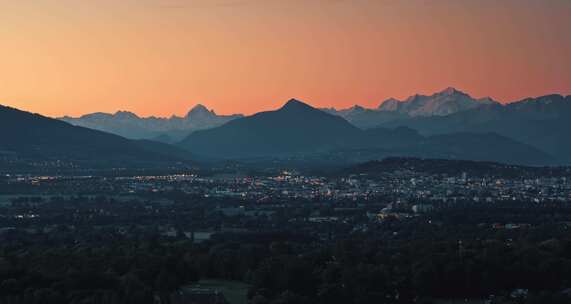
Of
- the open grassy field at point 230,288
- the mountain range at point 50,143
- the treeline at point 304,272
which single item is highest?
the mountain range at point 50,143

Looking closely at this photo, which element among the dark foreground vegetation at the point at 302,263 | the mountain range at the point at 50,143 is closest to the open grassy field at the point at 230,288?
the dark foreground vegetation at the point at 302,263

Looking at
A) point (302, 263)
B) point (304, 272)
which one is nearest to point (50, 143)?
point (302, 263)

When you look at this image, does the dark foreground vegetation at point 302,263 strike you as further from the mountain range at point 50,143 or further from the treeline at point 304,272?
the mountain range at point 50,143

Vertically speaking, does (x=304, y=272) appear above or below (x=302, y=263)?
below

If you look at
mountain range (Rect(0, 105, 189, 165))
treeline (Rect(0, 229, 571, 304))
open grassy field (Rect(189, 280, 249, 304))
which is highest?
mountain range (Rect(0, 105, 189, 165))

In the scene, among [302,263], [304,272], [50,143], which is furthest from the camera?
[50,143]

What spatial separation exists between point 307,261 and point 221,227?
Result: 3158 centimetres

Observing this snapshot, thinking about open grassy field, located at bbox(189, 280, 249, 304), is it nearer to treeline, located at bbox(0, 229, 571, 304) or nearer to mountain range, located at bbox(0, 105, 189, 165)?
treeline, located at bbox(0, 229, 571, 304)

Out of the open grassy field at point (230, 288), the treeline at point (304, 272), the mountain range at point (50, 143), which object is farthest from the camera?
the mountain range at point (50, 143)

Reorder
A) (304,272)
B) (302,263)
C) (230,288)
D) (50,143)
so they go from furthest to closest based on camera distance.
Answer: (50,143) < (302,263) < (230,288) < (304,272)

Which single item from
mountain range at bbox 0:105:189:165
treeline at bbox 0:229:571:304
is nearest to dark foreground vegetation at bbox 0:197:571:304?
treeline at bbox 0:229:571:304

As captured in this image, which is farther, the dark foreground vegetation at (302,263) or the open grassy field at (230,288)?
the open grassy field at (230,288)

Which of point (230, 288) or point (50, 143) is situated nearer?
point (230, 288)

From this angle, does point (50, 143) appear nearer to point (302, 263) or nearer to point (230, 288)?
point (230, 288)
